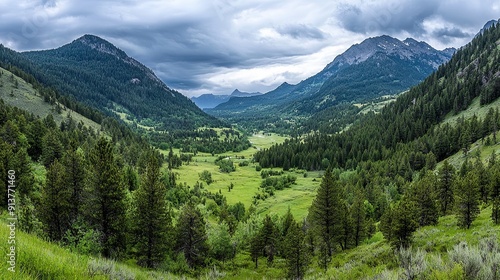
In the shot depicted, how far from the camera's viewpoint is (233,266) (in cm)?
6378

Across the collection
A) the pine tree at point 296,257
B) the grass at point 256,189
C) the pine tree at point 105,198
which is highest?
the pine tree at point 105,198

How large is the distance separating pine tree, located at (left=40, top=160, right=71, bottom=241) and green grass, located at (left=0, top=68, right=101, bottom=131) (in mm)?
157270

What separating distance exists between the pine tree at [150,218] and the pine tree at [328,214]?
2890 cm

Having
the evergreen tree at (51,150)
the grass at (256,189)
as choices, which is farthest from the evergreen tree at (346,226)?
the evergreen tree at (51,150)

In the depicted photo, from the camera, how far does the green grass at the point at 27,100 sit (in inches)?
6688

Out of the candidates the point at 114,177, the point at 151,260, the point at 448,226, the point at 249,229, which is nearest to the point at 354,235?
the point at 448,226

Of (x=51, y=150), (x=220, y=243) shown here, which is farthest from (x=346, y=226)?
(x=51, y=150)

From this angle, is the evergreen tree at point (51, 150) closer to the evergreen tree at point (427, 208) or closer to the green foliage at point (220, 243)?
the green foliage at point (220, 243)

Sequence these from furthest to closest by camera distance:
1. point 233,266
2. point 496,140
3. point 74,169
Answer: point 496,140, point 233,266, point 74,169

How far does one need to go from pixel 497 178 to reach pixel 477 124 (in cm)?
9918

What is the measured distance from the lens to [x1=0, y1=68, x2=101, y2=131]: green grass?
16988 centimetres

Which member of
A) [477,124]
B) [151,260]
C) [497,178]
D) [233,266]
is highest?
[477,124]

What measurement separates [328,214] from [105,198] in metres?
39.5

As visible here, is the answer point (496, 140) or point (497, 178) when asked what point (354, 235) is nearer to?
point (497, 178)
